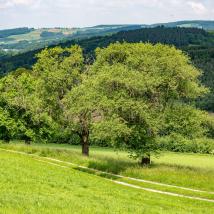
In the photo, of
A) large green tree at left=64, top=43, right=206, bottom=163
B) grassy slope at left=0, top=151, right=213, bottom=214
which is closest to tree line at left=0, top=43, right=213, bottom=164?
large green tree at left=64, top=43, right=206, bottom=163

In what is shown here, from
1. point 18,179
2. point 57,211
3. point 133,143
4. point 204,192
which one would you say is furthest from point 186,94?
point 57,211

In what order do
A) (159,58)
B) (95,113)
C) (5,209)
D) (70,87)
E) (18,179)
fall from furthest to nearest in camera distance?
(70,87) < (95,113) < (159,58) < (18,179) < (5,209)

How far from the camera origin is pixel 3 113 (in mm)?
68312

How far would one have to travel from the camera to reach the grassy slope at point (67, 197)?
58.9 feet

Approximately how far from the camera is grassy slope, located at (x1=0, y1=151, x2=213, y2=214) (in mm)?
17953

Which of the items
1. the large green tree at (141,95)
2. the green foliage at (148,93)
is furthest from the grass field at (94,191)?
the green foliage at (148,93)

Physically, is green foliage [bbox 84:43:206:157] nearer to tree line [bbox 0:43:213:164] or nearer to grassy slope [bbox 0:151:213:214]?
tree line [bbox 0:43:213:164]

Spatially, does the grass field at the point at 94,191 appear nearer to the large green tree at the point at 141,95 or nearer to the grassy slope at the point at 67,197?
the grassy slope at the point at 67,197

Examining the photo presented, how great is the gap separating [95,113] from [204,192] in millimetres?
20288

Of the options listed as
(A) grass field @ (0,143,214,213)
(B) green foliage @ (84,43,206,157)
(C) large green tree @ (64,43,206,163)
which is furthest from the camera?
(B) green foliage @ (84,43,206,157)

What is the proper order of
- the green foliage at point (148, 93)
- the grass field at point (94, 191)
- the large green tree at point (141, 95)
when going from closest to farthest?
1. the grass field at point (94, 191)
2. the large green tree at point (141, 95)
3. the green foliage at point (148, 93)

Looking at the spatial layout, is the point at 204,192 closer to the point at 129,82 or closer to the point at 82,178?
the point at 82,178

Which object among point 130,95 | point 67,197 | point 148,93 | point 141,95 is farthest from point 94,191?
point 148,93

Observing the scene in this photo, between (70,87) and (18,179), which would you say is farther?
(70,87)
